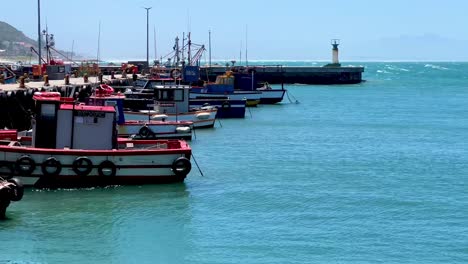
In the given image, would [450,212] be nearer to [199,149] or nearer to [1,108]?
[199,149]

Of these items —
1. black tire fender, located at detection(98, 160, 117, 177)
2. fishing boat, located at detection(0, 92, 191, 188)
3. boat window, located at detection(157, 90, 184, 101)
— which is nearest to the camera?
fishing boat, located at detection(0, 92, 191, 188)

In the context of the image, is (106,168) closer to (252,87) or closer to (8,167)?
(8,167)

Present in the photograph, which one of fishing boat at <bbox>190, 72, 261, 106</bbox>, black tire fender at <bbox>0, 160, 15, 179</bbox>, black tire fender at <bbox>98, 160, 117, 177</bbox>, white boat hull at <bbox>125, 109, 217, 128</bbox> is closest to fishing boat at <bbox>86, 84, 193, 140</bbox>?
white boat hull at <bbox>125, 109, 217, 128</bbox>

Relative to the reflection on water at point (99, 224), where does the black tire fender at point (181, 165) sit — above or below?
above

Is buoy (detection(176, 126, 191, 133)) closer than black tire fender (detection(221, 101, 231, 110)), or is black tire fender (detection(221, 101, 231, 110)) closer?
buoy (detection(176, 126, 191, 133))

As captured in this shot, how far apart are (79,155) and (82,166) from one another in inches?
14.6

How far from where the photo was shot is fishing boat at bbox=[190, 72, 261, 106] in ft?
209

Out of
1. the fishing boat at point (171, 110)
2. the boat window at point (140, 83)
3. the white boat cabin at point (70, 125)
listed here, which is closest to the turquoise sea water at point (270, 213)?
the white boat cabin at point (70, 125)

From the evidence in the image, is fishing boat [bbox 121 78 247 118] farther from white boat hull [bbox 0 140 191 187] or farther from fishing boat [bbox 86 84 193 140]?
white boat hull [bbox 0 140 191 187]

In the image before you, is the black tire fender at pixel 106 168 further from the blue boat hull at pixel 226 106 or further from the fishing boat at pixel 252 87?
the fishing boat at pixel 252 87

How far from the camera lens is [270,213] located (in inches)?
1013

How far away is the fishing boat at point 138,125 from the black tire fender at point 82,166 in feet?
26.0

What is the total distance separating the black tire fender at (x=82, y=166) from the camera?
27.3 meters

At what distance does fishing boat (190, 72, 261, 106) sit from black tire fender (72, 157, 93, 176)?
3313 centimetres
